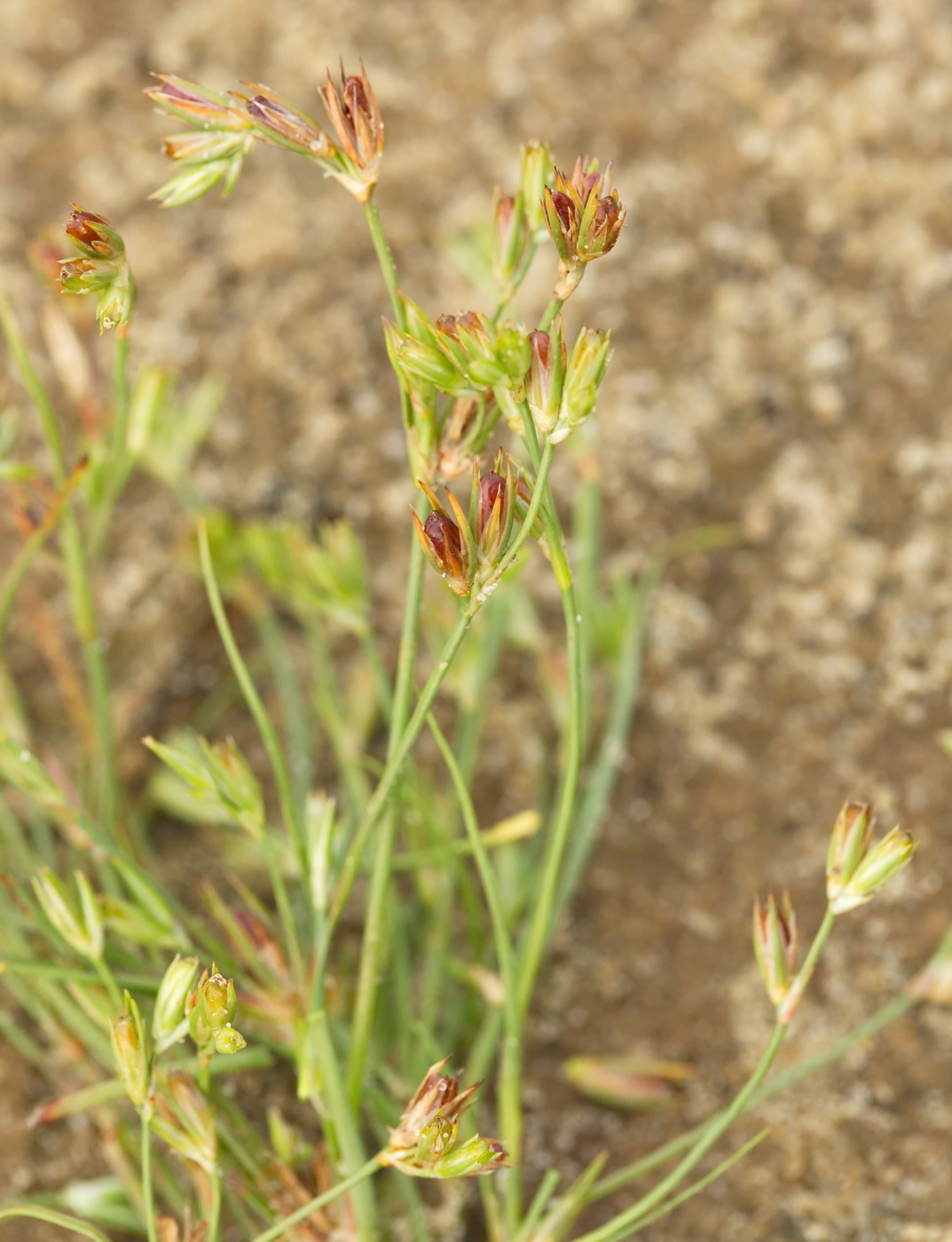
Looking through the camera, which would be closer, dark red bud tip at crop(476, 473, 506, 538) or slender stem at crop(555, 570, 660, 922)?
dark red bud tip at crop(476, 473, 506, 538)

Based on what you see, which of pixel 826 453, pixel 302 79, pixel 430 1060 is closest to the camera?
pixel 430 1060

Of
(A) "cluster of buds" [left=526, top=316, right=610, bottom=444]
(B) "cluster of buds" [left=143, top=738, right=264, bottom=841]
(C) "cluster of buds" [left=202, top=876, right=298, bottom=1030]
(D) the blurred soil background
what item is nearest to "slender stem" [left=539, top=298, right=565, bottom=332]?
(A) "cluster of buds" [left=526, top=316, right=610, bottom=444]

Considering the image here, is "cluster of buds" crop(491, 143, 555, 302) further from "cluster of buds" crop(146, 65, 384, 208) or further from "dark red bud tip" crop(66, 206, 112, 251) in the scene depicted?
"dark red bud tip" crop(66, 206, 112, 251)

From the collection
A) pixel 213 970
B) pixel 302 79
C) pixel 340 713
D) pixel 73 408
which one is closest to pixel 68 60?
pixel 302 79

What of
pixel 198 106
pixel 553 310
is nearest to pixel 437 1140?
pixel 553 310

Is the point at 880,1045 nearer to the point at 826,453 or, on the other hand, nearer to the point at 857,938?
the point at 857,938

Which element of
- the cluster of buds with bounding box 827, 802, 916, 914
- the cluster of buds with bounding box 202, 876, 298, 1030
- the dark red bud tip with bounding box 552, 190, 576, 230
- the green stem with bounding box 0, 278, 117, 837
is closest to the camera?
the dark red bud tip with bounding box 552, 190, 576, 230

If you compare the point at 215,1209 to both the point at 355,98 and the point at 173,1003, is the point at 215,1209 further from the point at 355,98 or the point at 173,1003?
the point at 355,98
